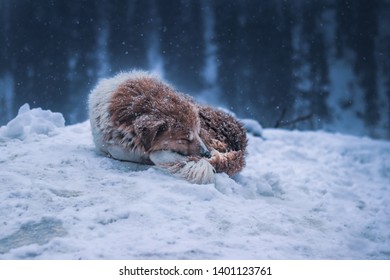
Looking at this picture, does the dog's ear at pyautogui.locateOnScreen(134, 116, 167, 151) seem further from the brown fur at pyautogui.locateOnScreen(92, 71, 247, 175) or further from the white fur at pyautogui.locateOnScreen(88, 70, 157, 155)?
the white fur at pyautogui.locateOnScreen(88, 70, 157, 155)

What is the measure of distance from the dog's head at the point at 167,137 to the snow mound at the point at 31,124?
134cm

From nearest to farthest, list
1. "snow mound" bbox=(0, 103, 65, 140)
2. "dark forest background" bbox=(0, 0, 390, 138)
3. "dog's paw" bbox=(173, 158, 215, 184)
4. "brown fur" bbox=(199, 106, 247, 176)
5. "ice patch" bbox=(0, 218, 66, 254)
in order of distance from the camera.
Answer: "ice patch" bbox=(0, 218, 66, 254), "dog's paw" bbox=(173, 158, 215, 184), "brown fur" bbox=(199, 106, 247, 176), "snow mound" bbox=(0, 103, 65, 140), "dark forest background" bbox=(0, 0, 390, 138)

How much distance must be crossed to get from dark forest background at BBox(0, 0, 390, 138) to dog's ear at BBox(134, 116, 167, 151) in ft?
5.71

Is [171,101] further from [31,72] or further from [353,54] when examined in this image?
[353,54]

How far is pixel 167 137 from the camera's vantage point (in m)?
2.68

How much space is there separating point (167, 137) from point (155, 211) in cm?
91

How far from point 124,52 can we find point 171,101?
317cm

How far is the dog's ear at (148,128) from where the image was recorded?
8.64ft

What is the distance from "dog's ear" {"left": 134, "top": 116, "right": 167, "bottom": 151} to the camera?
8.64 ft

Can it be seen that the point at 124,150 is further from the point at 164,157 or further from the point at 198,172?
the point at 198,172

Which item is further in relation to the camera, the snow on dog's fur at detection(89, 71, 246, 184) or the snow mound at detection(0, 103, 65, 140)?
the snow mound at detection(0, 103, 65, 140)

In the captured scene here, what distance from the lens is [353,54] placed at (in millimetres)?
5773

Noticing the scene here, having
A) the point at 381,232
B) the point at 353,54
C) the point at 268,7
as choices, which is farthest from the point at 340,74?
the point at 381,232

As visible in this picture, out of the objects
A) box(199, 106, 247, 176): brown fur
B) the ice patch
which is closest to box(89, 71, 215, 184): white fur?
box(199, 106, 247, 176): brown fur
